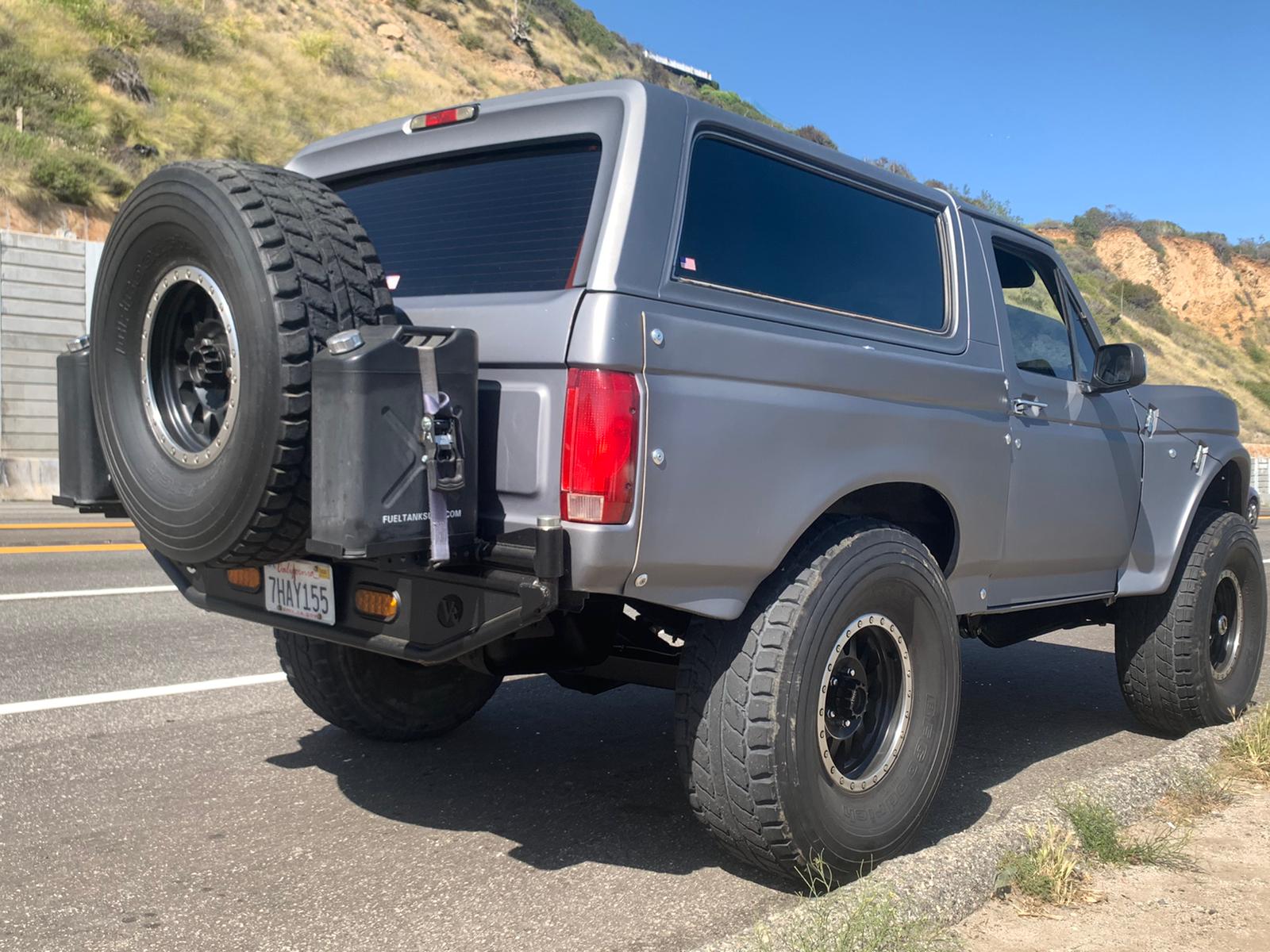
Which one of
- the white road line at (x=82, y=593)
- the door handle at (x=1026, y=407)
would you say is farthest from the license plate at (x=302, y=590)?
the white road line at (x=82, y=593)

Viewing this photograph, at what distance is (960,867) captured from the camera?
3.03 metres

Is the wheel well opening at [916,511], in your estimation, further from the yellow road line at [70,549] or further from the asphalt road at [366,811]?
the yellow road line at [70,549]

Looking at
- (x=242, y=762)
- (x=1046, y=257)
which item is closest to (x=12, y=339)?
(x=242, y=762)

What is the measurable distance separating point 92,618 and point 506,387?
5.00m

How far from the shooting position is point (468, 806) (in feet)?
13.1

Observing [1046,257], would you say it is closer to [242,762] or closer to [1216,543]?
[1216,543]

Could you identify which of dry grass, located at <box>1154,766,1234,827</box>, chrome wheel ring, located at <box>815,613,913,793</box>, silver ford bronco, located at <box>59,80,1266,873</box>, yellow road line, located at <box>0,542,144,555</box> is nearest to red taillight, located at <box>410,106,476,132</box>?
Answer: silver ford bronco, located at <box>59,80,1266,873</box>

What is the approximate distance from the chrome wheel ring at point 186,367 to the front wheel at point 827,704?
143 cm

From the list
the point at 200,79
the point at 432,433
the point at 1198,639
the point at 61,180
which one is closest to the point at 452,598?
the point at 432,433

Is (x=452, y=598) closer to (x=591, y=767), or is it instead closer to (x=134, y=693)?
(x=591, y=767)

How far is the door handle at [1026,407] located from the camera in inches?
166

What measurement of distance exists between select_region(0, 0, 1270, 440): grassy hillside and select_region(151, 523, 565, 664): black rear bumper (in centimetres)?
342

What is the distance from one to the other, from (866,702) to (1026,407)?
138 centimetres

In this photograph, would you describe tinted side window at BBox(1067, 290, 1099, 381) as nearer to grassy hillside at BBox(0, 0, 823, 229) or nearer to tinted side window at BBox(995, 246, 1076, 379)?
tinted side window at BBox(995, 246, 1076, 379)
